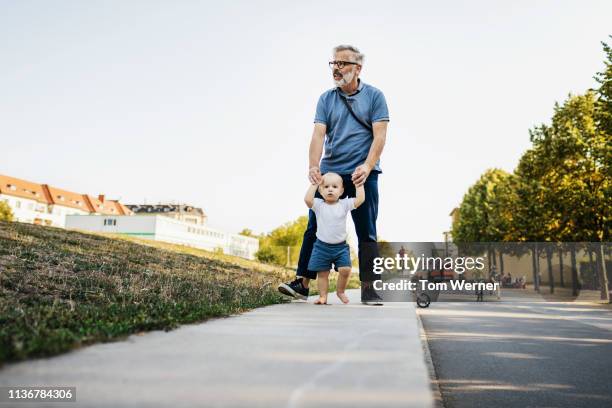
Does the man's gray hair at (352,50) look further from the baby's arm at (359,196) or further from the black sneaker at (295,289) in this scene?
the black sneaker at (295,289)

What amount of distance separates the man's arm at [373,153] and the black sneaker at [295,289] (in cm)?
122

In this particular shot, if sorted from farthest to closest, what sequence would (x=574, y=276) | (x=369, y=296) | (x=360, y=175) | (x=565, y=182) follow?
1. (x=574, y=276)
2. (x=565, y=182)
3. (x=369, y=296)
4. (x=360, y=175)

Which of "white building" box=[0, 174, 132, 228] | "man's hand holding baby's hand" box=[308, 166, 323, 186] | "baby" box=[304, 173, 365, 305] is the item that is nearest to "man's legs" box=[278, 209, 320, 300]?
"baby" box=[304, 173, 365, 305]

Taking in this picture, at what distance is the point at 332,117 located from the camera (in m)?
4.43

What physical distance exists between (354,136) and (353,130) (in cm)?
5

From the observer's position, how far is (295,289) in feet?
15.3

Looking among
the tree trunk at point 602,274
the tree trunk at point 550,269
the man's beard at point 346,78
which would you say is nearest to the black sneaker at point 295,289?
the man's beard at point 346,78

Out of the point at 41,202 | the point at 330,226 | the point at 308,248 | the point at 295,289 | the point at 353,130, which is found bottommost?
the point at 295,289

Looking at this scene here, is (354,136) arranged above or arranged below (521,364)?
above

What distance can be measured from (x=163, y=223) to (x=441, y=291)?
82.6 metres

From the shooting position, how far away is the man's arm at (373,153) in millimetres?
3941

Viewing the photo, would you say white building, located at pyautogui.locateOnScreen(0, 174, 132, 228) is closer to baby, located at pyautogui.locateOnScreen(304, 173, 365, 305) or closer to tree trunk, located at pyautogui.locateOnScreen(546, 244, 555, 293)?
tree trunk, located at pyautogui.locateOnScreen(546, 244, 555, 293)

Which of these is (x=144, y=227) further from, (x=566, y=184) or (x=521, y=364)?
(x=521, y=364)

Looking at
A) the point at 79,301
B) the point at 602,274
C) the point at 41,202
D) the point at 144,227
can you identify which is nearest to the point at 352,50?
the point at 79,301
